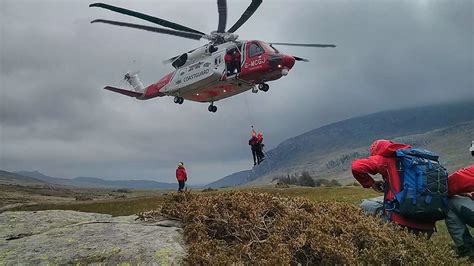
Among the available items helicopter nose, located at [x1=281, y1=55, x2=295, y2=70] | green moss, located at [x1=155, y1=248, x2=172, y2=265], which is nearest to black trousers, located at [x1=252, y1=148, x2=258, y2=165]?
helicopter nose, located at [x1=281, y1=55, x2=295, y2=70]

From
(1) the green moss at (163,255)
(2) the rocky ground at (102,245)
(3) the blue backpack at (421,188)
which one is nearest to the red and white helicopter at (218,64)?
(3) the blue backpack at (421,188)

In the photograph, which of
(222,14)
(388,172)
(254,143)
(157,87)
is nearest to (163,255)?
(388,172)

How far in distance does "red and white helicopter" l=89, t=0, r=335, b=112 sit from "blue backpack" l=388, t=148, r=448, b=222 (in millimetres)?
23675

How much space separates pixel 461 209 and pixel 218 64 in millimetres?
28394

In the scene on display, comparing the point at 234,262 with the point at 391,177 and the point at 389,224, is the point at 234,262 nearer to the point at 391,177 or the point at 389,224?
the point at 389,224

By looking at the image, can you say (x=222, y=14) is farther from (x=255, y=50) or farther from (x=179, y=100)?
(x=179, y=100)

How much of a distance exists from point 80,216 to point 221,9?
86.6ft

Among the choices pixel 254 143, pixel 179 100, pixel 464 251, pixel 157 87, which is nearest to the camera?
pixel 464 251

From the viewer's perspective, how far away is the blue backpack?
26.8 feet

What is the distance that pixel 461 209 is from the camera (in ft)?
27.7

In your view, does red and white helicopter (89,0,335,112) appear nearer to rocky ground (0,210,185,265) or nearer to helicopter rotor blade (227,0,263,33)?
helicopter rotor blade (227,0,263,33)

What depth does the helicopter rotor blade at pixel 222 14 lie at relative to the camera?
3306 centimetres

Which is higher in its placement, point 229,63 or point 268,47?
point 268,47

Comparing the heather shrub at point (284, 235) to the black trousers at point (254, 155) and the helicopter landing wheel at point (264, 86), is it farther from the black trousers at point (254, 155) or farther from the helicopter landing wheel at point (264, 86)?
the helicopter landing wheel at point (264, 86)
